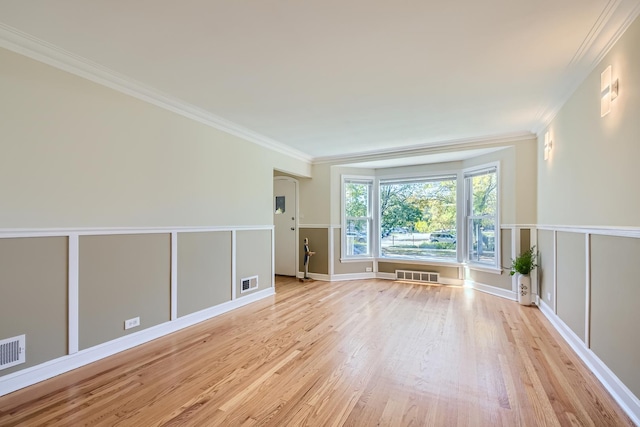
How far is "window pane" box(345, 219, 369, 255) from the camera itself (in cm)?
613

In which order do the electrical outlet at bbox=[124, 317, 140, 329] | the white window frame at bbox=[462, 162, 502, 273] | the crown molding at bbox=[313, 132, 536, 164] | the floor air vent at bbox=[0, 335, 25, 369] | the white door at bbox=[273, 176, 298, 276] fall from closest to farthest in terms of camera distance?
the floor air vent at bbox=[0, 335, 25, 369] < the electrical outlet at bbox=[124, 317, 140, 329] < the crown molding at bbox=[313, 132, 536, 164] < the white window frame at bbox=[462, 162, 502, 273] < the white door at bbox=[273, 176, 298, 276]

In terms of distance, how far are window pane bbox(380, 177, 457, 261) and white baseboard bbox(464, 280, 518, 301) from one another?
53 centimetres

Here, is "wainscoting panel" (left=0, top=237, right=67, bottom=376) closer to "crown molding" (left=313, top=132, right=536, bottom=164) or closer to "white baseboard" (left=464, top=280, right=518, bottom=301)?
"crown molding" (left=313, top=132, right=536, bottom=164)

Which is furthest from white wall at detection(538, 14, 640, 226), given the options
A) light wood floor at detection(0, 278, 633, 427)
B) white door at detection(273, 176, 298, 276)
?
white door at detection(273, 176, 298, 276)

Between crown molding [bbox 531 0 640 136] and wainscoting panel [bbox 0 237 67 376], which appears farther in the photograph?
wainscoting panel [bbox 0 237 67 376]

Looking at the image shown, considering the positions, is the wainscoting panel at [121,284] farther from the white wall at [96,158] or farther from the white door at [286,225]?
the white door at [286,225]

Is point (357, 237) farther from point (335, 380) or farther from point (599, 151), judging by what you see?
point (599, 151)

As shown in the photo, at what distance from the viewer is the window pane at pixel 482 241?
16.0 ft

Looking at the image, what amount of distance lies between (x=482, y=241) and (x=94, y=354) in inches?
211

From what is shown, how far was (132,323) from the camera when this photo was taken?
2787 millimetres

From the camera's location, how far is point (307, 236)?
6.14 metres

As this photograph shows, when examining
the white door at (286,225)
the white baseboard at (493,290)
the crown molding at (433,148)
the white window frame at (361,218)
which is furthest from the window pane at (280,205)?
the white baseboard at (493,290)

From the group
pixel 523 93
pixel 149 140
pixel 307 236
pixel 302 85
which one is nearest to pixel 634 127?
pixel 523 93

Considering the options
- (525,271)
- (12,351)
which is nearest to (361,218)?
(525,271)
